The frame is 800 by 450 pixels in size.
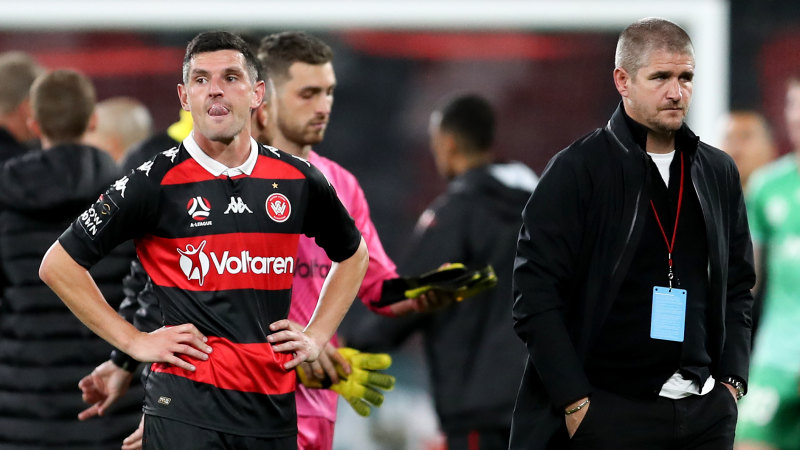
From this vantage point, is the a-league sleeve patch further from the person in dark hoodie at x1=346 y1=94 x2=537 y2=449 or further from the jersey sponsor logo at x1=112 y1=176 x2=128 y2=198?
the person in dark hoodie at x1=346 y1=94 x2=537 y2=449

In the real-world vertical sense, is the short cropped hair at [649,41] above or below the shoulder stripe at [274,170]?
above

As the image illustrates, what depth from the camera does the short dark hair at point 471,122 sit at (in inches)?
254

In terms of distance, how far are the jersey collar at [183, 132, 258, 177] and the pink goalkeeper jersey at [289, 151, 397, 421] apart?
0.81 metres

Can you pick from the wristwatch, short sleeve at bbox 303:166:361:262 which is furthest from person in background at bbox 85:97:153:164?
the wristwatch

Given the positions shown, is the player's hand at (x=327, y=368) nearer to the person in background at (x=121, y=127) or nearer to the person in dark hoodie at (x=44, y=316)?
the person in dark hoodie at (x=44, y=316)

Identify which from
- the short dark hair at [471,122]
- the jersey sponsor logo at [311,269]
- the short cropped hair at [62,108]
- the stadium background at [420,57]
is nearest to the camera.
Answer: the jersey sponsor logo at [311,269]

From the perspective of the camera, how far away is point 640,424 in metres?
3.68

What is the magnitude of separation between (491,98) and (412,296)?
16.7 ft

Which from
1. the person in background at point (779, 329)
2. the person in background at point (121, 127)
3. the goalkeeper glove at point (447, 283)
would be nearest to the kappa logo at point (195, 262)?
the goalkeeper glove at point (447, 283)

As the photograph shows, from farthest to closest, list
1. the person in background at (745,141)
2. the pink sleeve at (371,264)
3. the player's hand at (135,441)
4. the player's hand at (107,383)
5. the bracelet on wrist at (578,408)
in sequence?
the person in background at (745,141), the pink sleeve at (371,264), the player's hand at (107,383), the player's hand at (135,441), the bracelet on wrist at (578,408)

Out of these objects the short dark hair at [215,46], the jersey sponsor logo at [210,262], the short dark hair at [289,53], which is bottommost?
the jersey sponsor logo at [210,262]

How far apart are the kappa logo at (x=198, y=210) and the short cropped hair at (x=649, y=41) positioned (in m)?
1.33

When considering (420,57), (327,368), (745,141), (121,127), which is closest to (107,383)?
(327,368)

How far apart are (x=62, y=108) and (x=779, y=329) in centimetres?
372
